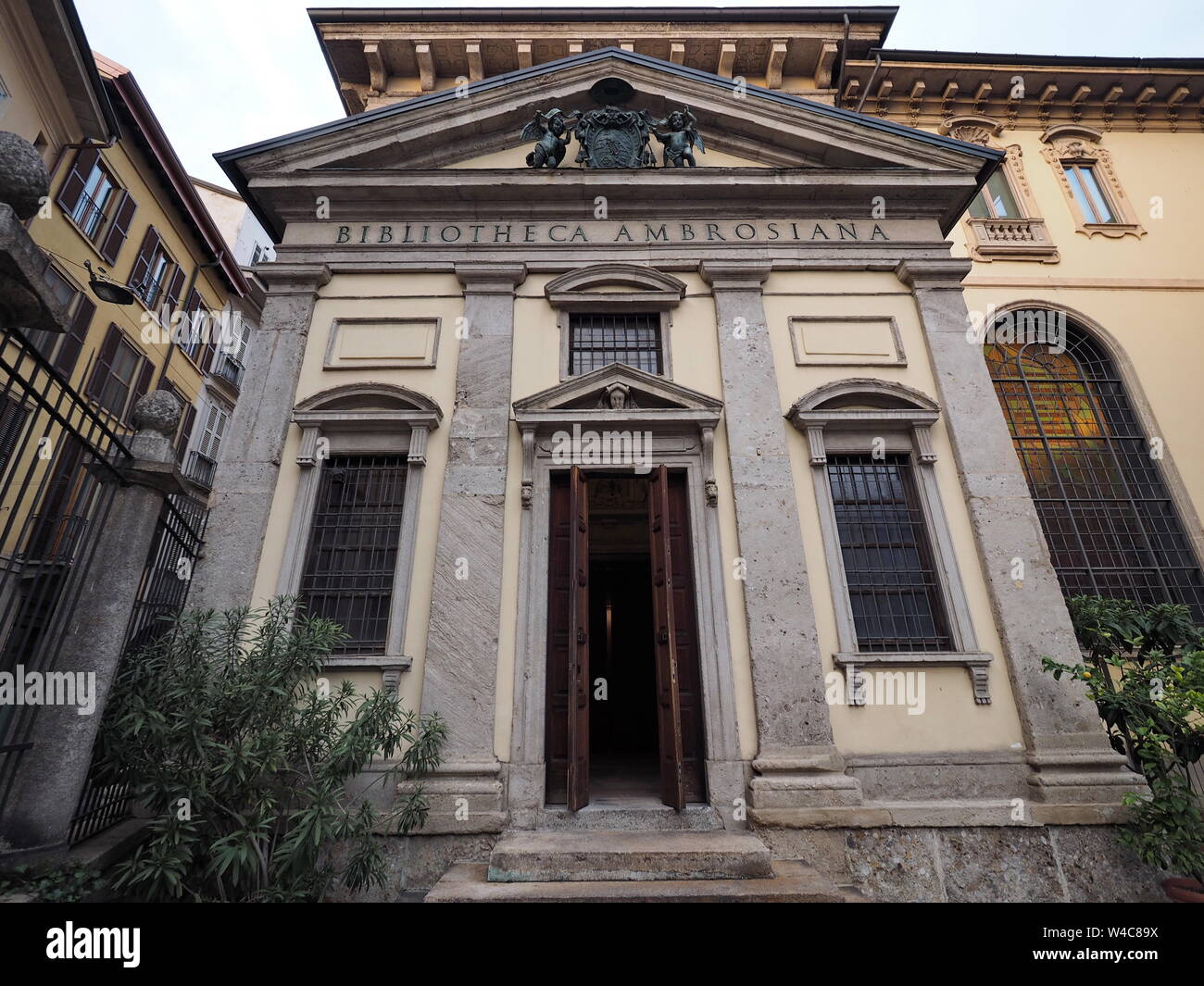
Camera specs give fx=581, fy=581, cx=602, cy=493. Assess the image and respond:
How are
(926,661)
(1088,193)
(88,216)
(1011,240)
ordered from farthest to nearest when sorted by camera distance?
1. (88,216)
2. (1088,193)
3. (1011,240)
4. (926,661)

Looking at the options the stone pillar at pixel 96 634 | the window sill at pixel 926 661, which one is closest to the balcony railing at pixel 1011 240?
the window sill at pixel 926 661

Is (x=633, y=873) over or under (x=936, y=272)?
under

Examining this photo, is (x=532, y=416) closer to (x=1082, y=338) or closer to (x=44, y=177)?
(x=44, y=177)

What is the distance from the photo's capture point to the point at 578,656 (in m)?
6.25

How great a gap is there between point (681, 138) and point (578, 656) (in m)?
7.74

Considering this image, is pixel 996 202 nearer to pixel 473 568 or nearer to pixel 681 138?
pixel 681 138

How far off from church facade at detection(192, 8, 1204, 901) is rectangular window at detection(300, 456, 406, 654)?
0.13ft

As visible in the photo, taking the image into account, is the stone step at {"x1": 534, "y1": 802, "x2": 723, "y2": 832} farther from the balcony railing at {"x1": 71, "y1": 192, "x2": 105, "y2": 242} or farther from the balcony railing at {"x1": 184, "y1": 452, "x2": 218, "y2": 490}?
the balcony railing at {"x1": 184, "y1": 452, "x2": 218, "y2": 490}

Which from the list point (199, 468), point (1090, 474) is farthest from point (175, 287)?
point (1090, 474)

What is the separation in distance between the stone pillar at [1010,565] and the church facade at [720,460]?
0.04 metres

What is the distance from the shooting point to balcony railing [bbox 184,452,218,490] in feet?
56.7

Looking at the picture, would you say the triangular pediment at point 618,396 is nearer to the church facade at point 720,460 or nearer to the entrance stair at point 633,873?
the church facade at point 720,460

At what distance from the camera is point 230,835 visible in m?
4.04

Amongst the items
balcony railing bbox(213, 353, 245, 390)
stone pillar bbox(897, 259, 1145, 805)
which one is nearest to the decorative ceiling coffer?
stone pillar bbox(897, 259, 1145, 805)
